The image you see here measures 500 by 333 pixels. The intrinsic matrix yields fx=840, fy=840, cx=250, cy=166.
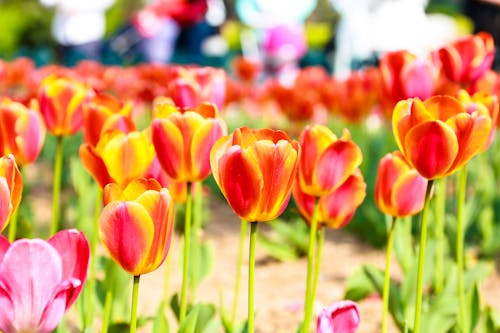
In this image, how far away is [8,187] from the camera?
35.1 inches

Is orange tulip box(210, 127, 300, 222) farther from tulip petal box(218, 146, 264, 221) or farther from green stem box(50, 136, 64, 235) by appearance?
green stem box(50, 136, 64, 235)

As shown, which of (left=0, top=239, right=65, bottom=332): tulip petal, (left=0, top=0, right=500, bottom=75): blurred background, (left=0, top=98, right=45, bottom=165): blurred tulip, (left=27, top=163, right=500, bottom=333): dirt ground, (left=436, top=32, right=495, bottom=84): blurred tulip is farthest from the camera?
(left=0, top=0, right=500, bottom=75): blurred background

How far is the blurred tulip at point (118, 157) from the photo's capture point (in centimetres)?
118

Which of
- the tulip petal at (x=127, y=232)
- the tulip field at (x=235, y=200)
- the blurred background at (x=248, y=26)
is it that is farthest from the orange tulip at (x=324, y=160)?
the blurred background at (x=248, y=26)

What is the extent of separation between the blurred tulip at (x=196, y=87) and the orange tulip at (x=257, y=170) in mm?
566

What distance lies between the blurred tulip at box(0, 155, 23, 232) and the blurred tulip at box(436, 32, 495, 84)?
1013 mm

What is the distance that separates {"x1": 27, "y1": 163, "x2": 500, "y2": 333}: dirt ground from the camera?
2283 mm

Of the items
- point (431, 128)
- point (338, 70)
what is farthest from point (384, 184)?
point (338, 70)

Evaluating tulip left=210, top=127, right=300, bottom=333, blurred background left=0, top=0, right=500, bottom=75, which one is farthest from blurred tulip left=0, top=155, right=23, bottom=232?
blurred background left=0, top=0, right=500, bottom=75

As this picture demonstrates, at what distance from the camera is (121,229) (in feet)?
2.91

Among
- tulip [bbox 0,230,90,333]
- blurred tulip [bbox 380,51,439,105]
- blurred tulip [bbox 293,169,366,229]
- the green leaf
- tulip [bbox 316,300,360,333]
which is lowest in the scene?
the green leaf

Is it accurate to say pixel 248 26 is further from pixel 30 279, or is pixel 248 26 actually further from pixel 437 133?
pixel 30 279

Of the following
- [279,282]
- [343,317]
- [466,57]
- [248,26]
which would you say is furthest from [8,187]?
[248,26]

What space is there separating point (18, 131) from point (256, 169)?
60 cm
